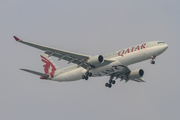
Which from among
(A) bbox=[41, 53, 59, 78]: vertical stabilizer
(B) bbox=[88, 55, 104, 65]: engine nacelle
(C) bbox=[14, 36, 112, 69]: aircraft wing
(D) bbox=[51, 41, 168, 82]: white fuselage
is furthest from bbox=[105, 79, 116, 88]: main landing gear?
(A) bbox=[41, 53, 59, 78]: vertical stabilizer

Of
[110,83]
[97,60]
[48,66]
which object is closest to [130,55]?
[97,60]

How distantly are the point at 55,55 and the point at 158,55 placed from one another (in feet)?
52.8


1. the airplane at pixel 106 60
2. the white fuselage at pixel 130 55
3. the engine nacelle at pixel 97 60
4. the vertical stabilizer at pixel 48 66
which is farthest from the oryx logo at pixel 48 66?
the engine nacelle at pixel 97 60

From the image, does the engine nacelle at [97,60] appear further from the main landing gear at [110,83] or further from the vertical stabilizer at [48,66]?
the vertical stabilizer at [48,66]

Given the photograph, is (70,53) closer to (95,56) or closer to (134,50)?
(95,56)

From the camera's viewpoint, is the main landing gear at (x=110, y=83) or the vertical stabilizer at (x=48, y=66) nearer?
the main landing gear at (x=110, y=83)

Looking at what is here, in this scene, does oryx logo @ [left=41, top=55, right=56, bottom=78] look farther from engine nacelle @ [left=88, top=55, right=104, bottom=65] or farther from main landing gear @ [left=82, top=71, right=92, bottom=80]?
engine nacelle @ [left=88, top=55, right=104, bottom=65]

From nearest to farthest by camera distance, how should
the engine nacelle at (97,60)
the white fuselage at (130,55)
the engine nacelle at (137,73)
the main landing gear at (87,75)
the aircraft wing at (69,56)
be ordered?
the white fuselage at (130,55), the aircraft wing at (69,56), the engine nacelle at (97,60), the main landing gear at (87,75), the engine nacelle at (137,73)

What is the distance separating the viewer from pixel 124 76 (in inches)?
2376

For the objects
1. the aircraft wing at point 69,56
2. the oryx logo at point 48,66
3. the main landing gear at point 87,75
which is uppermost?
the oryx logo at point 48,66

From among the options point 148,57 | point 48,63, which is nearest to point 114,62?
point 148,57

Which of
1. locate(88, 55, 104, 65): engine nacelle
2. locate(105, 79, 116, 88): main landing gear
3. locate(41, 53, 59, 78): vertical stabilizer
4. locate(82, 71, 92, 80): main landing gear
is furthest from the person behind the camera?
locate(41, 53, 59, 78): vertical stabilizer

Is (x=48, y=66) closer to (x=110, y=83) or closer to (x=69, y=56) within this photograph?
(x=110, y=83)

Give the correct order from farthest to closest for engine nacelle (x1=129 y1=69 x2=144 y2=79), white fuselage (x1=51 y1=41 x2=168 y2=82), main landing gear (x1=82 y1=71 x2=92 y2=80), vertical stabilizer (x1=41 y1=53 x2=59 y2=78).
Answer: vertical stabilizer (x1=41 y1=53 x2=59 y2=78)
engine nacelle (x1=129 y1=69 x2=144 y2=79)
main landing gear (x1=82 y1=71 x2=92 y2=80)
white fuselage (x1=51 y1=41 x2=168 y2=82)
